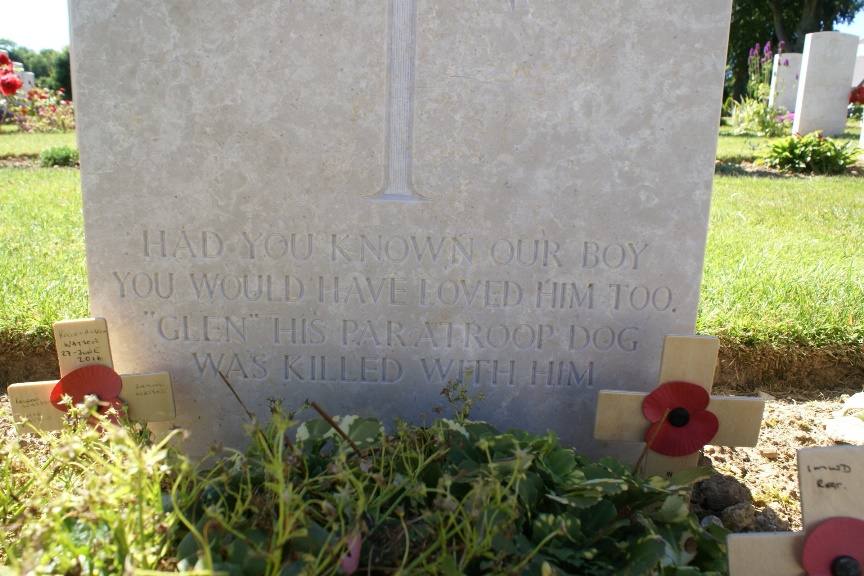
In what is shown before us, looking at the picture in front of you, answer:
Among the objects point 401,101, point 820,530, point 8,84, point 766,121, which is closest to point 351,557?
point 820,530

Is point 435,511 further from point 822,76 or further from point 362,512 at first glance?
point 822,76

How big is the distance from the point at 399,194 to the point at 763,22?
1209 inches

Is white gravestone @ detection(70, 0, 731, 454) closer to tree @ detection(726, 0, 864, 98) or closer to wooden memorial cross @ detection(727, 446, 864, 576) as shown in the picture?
wooden memorial cross @ detection(727, 446, 864, 576)

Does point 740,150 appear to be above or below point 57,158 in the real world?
above

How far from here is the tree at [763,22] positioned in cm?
2598

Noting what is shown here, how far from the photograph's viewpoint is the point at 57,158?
8.92 m

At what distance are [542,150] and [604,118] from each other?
0.64 feet

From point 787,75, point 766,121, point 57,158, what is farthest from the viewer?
point 787,75

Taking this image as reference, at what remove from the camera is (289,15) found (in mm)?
1955

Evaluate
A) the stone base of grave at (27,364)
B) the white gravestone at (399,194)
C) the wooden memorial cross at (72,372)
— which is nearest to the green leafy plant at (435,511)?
the white gravestone at (399,194)

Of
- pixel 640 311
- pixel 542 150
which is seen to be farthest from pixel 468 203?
pixel 640 311

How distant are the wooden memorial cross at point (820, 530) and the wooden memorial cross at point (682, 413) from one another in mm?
506

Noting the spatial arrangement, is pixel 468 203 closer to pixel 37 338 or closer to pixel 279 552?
pixel 279 552

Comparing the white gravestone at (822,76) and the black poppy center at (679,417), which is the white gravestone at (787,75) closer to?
the white gravestone at (822,76)
